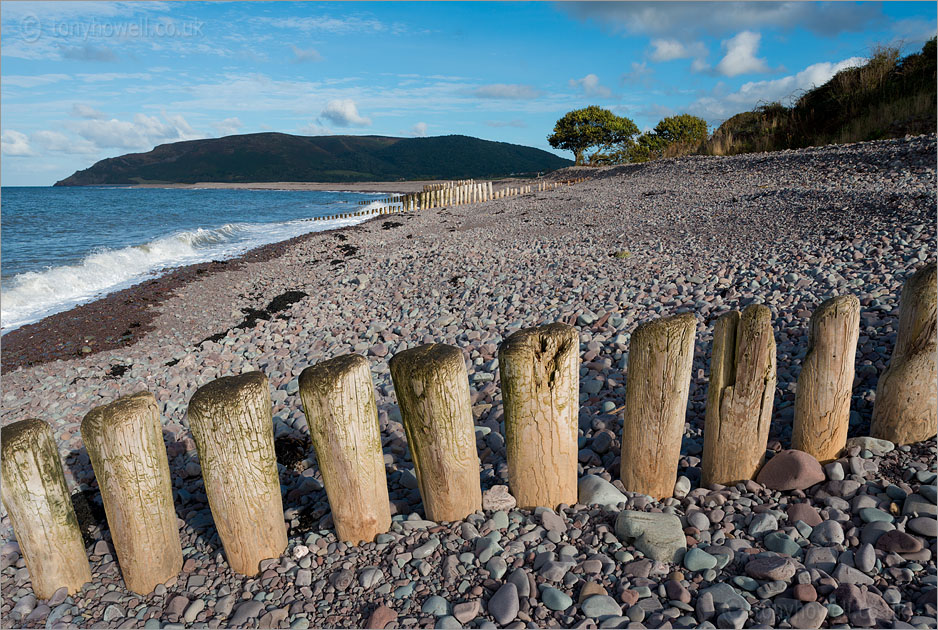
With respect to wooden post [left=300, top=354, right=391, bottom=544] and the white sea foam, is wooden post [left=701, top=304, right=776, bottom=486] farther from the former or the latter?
the white sea foam

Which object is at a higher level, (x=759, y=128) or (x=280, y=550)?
(x=759, y=128)

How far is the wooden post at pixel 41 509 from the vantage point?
251cm

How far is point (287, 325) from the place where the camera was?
26.1 ft

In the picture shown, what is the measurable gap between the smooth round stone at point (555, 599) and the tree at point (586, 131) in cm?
6313

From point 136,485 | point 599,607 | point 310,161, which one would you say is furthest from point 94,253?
point 310,161

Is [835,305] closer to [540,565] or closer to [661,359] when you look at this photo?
[661,359]

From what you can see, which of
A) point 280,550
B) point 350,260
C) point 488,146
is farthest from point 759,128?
point 488,146

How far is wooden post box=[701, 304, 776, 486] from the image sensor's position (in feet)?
8.80

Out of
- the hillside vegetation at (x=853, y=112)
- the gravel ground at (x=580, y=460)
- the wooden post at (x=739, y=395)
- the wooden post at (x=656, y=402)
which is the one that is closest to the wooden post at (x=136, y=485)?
the gravel ground at (x=580, y=460)

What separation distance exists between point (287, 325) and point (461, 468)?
5.85 meters

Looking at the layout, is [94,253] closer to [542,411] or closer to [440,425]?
[440,425]

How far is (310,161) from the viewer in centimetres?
16375

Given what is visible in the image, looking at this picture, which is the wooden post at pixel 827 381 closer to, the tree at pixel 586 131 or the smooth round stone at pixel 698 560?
the smooth round stone at pixel 698 560

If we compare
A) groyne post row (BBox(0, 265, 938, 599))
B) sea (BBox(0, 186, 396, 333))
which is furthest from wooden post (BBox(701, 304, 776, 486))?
sea (BBox(0, 186, 396, 333))
